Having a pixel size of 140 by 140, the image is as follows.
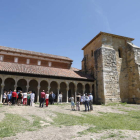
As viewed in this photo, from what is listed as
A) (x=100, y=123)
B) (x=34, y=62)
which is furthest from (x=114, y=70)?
(x=34, y=62)

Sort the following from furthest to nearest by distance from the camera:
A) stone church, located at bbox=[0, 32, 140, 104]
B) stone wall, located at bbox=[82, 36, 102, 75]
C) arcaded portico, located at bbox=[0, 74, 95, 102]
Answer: stone wall, located at bbox=[82, 36, 102, 75]
stone church, located at bbox=[0, 32, 140, 104]
arcaded portico, located at bbox=[0, 74, 95, 102]

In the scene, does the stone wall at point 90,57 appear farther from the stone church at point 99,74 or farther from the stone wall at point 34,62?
the stone wall at point 34,62


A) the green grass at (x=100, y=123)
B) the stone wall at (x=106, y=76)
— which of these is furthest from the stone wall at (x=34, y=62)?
the green grass at (x=100, y=123)

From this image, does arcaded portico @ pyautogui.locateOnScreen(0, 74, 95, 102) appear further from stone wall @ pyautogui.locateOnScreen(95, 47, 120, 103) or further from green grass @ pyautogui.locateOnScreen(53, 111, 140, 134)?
green grass @ pyautogui.locateOnScreen(53, 111, 140, 134)

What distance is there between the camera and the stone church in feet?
52.5

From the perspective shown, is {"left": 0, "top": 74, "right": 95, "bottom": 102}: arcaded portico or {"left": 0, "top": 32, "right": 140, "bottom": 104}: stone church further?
{"left": 0, "top": 32, "right": 140, "bottom": 104}: stone church

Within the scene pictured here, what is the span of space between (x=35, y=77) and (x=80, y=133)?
38.3ft

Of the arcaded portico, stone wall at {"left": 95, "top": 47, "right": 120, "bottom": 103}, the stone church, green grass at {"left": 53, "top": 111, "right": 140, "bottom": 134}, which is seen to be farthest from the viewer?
stone wall at {"left": 95, "top": 47, "right": 120, "bottom": 103}

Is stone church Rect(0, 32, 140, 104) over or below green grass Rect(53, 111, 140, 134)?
over

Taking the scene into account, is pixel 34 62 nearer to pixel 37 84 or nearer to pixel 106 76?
pixel 37 84

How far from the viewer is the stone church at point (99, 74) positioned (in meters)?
16.0

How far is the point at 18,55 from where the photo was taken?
2019cm

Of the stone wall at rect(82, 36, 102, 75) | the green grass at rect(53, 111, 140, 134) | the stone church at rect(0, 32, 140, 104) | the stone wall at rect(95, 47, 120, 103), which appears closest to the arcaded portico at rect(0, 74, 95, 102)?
the stone church at rect(0, 32, 140, 104)

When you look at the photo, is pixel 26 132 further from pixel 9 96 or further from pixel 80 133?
pixel 9 96
